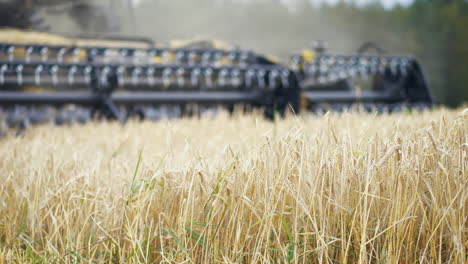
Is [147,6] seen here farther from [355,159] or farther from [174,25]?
[355,159]

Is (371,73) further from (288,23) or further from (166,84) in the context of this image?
(288,23)

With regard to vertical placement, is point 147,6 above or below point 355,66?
above

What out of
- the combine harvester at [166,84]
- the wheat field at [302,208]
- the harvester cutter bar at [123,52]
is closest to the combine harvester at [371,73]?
the combine harvester at [166,84]

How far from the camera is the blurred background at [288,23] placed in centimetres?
1029

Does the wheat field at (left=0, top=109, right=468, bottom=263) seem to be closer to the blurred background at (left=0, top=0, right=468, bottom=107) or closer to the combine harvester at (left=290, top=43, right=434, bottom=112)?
the combine harvester at (left=290, top=43, right=434, bottom=112)

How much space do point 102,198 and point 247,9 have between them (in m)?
13.5

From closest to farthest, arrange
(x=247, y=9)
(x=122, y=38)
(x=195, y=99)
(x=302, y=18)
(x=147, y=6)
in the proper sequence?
(x=195, y=99), (x=122, y=38), (x=147, y=6), (x=247, y=9), (x=302, y=18)

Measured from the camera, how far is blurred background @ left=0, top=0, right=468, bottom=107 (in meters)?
10.3

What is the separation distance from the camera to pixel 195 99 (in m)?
5.37

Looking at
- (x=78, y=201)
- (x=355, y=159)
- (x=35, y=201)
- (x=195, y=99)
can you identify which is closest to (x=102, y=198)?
(x=78, y=201)

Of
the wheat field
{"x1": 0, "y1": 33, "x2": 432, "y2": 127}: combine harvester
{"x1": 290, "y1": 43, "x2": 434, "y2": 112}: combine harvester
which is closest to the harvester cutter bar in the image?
{"x1": 0, "y1": 33, "x2": 432, "y2": 127}: combine harvester

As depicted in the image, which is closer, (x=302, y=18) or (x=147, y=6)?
(x=147, y=6)

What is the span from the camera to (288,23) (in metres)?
Answer: 15.7

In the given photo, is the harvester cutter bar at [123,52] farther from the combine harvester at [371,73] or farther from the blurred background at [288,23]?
the blurred background at [288,23]
